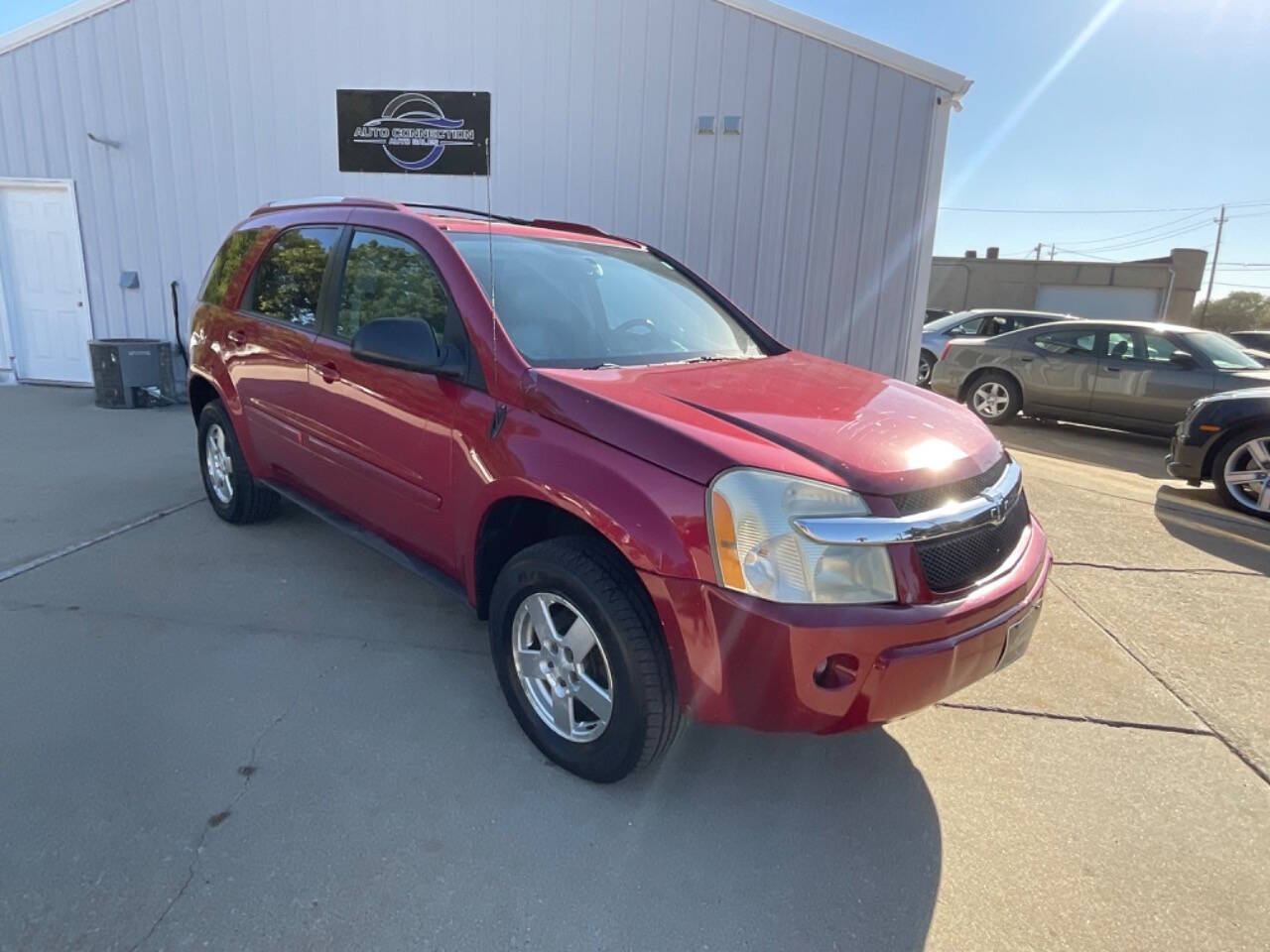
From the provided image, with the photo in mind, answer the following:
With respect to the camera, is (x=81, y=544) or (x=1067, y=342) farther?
(x=1067, y=342)

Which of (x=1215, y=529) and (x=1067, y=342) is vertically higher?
(x=1067, y=342)

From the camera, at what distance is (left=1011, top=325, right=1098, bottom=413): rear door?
29.7ft

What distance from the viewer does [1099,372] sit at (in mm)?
8906

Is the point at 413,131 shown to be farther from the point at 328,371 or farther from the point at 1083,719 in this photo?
the point at 1083,719

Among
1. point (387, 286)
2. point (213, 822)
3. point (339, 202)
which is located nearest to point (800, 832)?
point (213, 822)

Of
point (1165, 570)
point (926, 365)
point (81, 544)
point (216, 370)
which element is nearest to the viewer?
point (81, 544)

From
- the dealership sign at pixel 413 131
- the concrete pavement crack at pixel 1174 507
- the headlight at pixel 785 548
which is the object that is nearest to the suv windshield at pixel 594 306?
the headlight at pixel 785 548

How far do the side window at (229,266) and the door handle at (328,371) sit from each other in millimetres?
1253

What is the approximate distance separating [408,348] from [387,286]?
28.8 inches

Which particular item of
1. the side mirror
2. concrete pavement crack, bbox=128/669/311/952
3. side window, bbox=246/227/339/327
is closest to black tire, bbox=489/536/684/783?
the side mirror

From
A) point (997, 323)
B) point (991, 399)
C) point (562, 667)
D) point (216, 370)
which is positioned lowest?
point (991, 399)

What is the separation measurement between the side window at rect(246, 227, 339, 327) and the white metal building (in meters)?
4.80

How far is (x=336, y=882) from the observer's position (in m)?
1.99

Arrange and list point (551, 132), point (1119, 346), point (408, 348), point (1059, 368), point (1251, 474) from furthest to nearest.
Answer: point (1059, 368) < point (1119, 346) < point (551, 132) < point (1251, 474) < point (408, 348)
